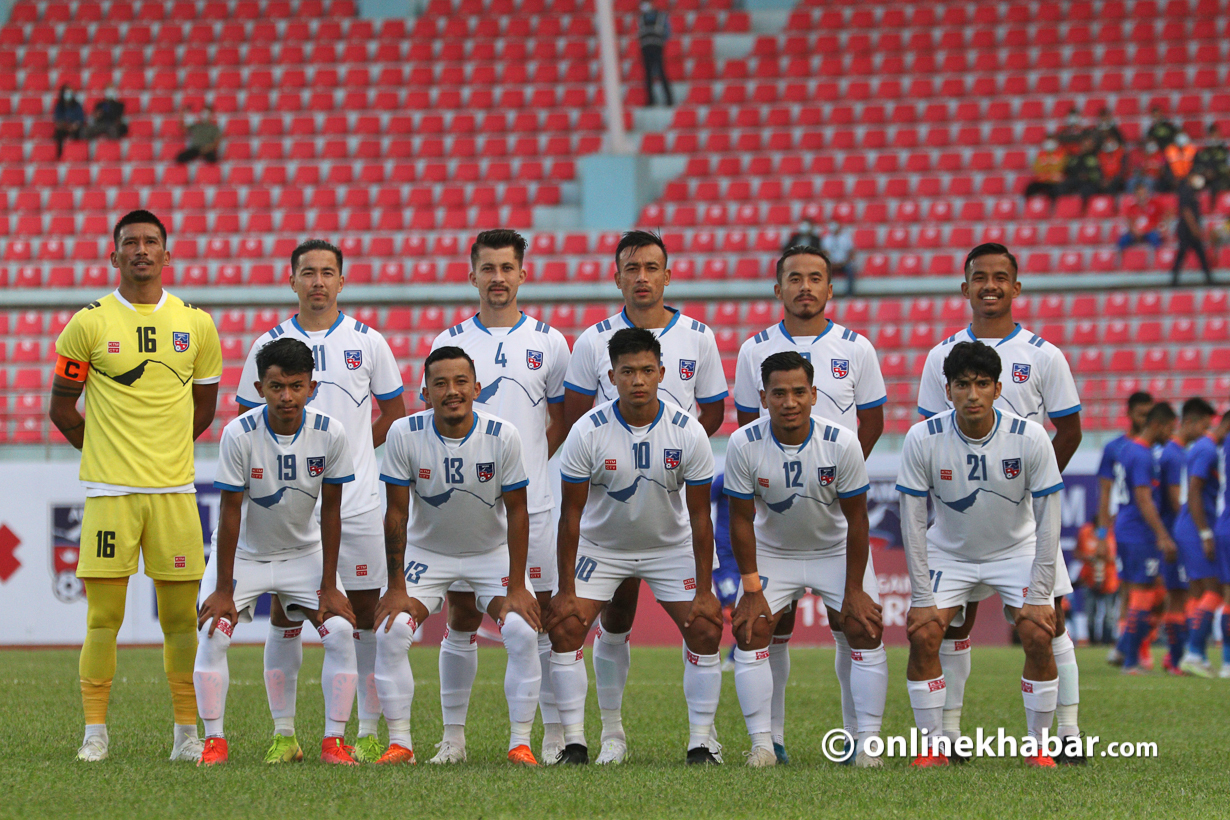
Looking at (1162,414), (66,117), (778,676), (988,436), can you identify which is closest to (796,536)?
(778,676)

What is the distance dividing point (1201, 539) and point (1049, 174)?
39.6 feet

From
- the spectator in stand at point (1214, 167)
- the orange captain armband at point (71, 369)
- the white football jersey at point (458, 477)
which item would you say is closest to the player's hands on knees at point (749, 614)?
the white football jersey at point (458, 477)

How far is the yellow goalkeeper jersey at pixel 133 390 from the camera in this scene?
6293 millimetres

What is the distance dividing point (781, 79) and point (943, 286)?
258 inches

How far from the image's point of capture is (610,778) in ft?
18.2

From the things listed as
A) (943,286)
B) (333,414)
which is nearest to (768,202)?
(943,286)

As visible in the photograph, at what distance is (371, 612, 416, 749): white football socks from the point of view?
6047mm

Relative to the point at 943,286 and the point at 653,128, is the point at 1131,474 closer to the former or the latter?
the point at 943,286

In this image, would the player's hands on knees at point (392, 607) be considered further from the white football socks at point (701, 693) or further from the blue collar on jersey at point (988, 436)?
the blue collar on jersey at point (988, 436)

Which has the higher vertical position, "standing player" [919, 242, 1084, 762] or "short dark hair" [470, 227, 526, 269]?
"short dark hair" [470, 227, 526, 269]

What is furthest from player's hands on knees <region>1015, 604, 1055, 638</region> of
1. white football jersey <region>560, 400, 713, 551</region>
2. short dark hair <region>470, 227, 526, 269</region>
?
short dark hair <region>470, 227, 526, 269</region>

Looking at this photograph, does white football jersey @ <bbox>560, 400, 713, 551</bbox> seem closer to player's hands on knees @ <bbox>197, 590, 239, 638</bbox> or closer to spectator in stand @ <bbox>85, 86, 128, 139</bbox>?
player's hands on knees @ <bbox>197, 590, 239, 638</bbox>

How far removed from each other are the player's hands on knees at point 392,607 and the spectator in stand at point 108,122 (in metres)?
21.6

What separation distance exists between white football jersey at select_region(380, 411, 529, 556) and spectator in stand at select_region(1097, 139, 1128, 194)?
17844mm
